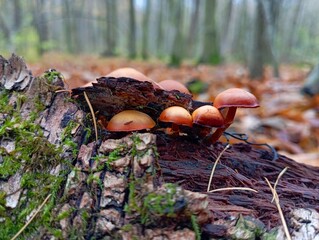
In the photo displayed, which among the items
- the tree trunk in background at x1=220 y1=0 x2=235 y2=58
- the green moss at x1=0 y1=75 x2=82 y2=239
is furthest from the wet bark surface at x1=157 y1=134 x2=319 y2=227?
the tree trunk in background at x1=220 y1=0 x2=235 y2=58

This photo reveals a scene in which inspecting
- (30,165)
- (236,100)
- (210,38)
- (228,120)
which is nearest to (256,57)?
(210,38)

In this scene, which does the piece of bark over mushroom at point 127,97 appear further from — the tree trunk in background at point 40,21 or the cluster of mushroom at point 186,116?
the tree trunk in background at point 40,21

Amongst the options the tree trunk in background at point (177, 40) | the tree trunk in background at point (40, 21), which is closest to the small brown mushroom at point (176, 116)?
the tree trunk in background at point (40, 21)

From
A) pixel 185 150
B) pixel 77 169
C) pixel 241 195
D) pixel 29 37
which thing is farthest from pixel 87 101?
pixel 29 37

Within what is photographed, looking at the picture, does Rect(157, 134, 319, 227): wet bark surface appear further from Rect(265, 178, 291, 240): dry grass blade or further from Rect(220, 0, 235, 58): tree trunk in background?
Rect(220, 0, 235, 58): tree trunk in background

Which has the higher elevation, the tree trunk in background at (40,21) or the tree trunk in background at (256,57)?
the tree trunk in background at (40,21)

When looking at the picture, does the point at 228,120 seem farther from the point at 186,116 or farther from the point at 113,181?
the point at 113,181

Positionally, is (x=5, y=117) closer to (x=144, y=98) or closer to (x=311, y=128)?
(x=144, y=98)
